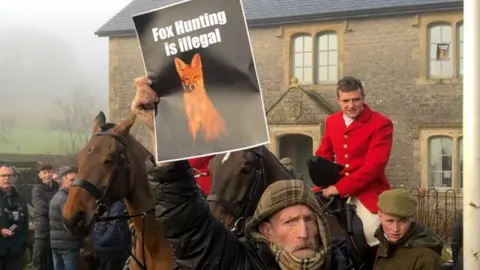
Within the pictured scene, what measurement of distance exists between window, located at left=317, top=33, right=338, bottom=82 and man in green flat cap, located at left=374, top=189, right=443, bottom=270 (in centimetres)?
1958

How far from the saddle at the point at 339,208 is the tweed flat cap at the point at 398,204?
2.28 feet

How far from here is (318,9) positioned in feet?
80.0

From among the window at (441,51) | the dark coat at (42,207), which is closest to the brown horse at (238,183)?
the dark coat at (42,207)

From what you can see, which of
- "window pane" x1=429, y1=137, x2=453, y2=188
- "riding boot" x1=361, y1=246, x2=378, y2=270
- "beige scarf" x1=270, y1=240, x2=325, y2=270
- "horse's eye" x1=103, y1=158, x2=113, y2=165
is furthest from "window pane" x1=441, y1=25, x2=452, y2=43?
"beige scarf" x1=270, y1=240, x2=325, y2=270

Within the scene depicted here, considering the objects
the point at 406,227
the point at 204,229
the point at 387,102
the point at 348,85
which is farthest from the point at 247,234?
the point at 387,102

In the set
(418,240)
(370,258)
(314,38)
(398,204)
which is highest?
(314,38)

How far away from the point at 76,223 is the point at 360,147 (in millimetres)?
2238

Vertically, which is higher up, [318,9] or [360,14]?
[318,9]

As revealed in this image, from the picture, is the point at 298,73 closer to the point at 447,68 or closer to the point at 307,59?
the point at 307,59

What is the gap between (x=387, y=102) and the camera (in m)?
23.6

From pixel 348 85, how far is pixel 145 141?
841 inches

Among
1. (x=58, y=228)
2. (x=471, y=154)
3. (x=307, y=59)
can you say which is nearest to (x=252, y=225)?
(x=471, y=154)

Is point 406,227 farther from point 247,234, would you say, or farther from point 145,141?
point 145,141

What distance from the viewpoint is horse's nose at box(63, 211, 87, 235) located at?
16.7ft
